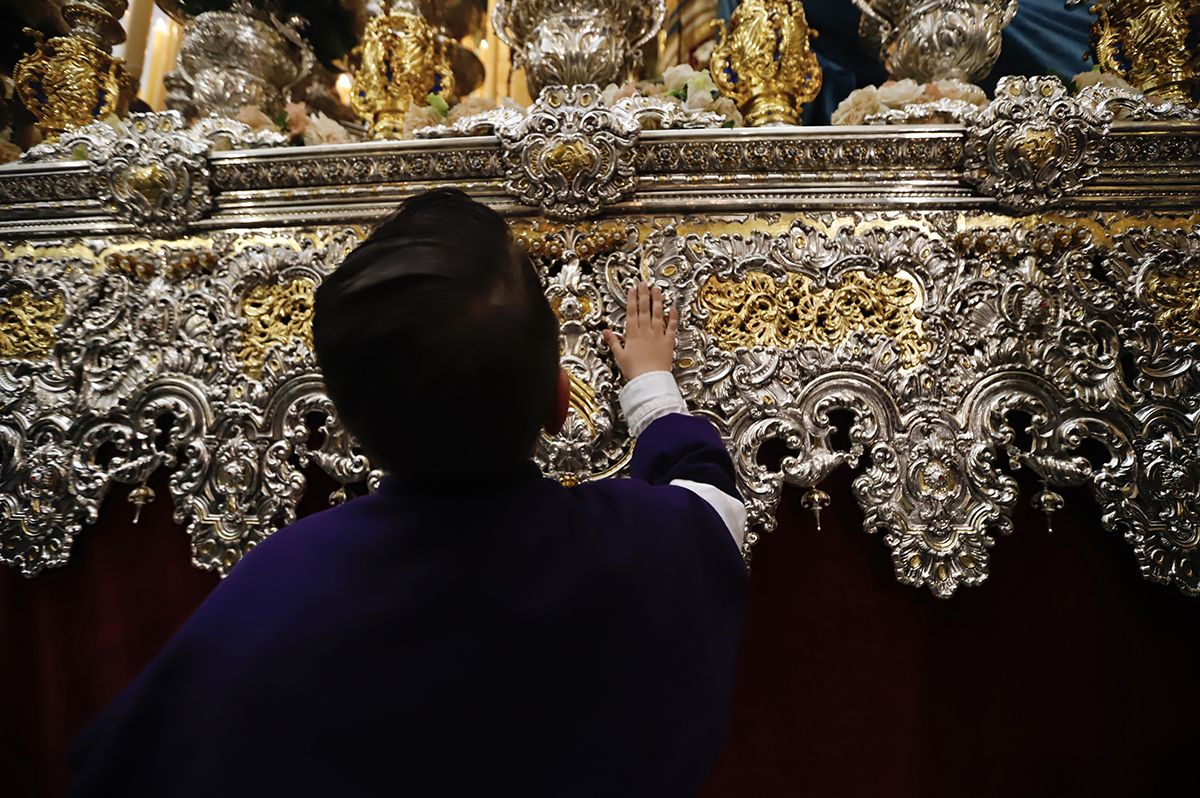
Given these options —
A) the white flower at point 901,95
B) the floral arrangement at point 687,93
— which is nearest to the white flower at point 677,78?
the floral arrangement at point 687,93

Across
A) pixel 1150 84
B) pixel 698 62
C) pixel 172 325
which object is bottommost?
pixel 172 325

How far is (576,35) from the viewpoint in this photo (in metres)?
1.14

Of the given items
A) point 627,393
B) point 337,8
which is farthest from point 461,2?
point 627,393

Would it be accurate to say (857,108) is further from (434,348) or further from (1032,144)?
(434,348)

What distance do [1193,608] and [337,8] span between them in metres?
2.10

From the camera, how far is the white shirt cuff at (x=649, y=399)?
88cm

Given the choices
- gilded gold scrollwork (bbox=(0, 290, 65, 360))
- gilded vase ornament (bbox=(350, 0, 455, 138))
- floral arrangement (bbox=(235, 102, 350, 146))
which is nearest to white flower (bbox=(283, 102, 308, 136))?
floral arrangement (bbox=(235, 102, 350, 146))

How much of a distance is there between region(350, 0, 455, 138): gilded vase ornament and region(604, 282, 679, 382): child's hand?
576mm

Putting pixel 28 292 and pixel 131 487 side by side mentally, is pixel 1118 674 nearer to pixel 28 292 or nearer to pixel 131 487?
pixel 131 487

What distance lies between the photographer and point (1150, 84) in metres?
1.10

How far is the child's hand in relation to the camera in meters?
0.94

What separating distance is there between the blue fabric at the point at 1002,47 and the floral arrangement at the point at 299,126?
982 mm

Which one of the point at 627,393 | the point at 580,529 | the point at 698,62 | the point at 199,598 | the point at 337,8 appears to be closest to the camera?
the point at 580,529

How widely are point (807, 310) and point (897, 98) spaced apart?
0.38 m
